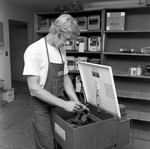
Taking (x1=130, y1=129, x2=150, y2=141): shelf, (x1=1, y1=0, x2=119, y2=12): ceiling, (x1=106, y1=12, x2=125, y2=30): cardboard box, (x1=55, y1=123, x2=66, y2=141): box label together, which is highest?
(x1=1, y1=0, x2=119, y2=12): ceiling

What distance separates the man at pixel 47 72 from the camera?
127 centimetres

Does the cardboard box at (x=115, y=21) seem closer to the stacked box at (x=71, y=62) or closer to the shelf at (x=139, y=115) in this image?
the stacked box at (x=71, y=62)

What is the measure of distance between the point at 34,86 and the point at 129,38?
224 centimetres

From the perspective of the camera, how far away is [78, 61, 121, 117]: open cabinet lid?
48.8 inches

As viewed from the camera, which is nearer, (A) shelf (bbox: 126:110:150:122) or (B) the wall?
(A) shelf (bbox: 126:110:150:122)

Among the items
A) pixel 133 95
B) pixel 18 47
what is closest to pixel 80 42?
pixel 133 95

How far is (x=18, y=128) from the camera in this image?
3035 millimetres

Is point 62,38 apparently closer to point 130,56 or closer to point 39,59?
point 39,59

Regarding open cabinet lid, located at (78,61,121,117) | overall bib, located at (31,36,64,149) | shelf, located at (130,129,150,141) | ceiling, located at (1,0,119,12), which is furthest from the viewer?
ceiling, located at (1,0,119,12)

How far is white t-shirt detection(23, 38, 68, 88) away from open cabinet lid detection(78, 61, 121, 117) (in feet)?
0.87

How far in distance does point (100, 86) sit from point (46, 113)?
484 mm

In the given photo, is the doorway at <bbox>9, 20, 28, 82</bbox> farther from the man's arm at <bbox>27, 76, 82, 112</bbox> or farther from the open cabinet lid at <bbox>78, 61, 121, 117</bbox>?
the man's arm at <bbox>27, 76, 82, 112</bbox>

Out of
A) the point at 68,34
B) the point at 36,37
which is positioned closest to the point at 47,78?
the point at 68,34

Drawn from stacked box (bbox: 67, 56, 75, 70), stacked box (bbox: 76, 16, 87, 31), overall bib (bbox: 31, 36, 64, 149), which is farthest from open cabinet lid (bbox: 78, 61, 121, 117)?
stacked box (bbox: 76, 16, 87, 31)
